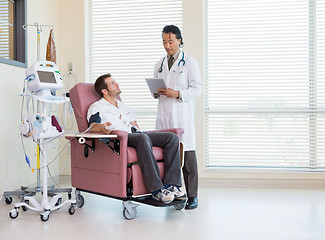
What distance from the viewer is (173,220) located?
2896 mm

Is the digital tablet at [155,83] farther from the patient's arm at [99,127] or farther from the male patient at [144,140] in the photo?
the patient's arm at [99,127]

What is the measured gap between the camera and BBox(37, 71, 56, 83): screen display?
9.95 feet

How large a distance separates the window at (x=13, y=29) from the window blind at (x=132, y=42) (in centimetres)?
94

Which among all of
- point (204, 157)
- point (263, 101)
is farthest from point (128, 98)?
point (263, 101)

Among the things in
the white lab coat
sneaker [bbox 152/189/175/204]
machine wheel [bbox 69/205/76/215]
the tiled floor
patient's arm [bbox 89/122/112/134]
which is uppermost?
the white lab coat

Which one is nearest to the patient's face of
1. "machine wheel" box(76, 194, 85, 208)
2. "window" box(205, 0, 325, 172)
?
"machine wheel" box(76, 194, 85, 208)

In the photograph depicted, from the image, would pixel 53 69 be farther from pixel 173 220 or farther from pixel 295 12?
pixel 295 12

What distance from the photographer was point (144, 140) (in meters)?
2.94

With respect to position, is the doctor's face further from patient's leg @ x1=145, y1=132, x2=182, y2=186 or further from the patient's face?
patient's leg @ x1=145, y1=132, x2=182, y2=186

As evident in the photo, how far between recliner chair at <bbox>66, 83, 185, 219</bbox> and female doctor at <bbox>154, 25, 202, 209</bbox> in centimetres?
12

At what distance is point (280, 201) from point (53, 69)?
2.23m

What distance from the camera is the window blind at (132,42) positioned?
4523 millimetres

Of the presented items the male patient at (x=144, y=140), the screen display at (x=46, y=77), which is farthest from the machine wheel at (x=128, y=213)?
the screen display at (x=46, y=77)

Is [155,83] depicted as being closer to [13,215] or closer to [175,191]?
[175,191]
